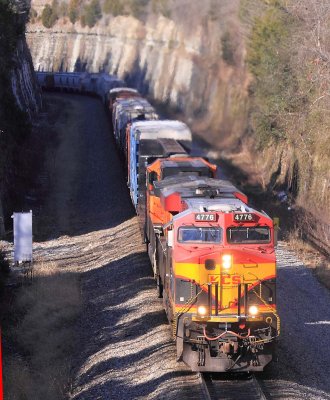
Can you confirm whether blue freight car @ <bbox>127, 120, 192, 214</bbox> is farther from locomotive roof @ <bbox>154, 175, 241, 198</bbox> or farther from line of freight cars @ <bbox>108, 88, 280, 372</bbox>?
line of freight cars @ <bbox>108, 88, 280, 372</bbox>

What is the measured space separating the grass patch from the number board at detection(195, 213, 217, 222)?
396 cm

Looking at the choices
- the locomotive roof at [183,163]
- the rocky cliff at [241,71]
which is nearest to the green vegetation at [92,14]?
the rocky cliff at [241,71]

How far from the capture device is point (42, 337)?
1561 centimetres

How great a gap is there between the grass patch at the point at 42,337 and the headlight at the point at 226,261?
3.71 meters

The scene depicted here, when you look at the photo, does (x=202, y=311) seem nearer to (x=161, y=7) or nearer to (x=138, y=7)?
(x=161, y=7)

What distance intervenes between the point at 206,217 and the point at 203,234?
12.9 inches

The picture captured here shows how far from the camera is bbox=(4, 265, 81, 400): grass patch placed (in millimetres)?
13078

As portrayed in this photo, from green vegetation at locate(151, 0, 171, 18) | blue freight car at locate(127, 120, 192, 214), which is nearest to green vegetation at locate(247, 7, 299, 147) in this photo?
blue freight car at locate(127, 120, 192, 214)

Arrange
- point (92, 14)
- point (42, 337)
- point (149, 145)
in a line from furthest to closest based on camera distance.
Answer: point (92, 14)
point (149, 145)
point (42, 337)

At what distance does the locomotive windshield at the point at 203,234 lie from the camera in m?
12.8

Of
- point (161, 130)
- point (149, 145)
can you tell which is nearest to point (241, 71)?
point (161, 130)

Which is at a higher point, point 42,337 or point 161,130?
point 161,130

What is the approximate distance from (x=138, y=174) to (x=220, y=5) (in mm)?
55670

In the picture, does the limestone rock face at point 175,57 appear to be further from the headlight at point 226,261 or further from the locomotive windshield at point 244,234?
the headlight at point 226,261
